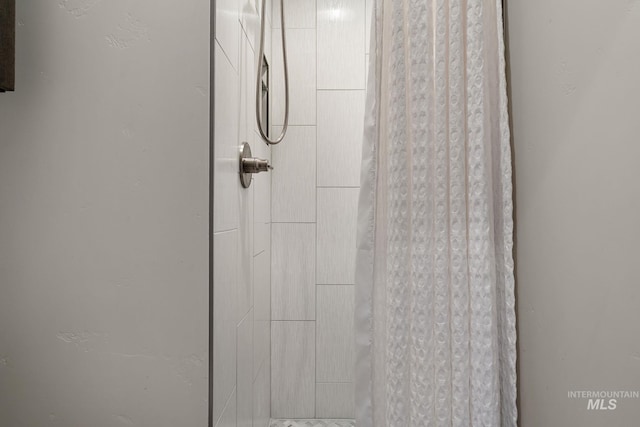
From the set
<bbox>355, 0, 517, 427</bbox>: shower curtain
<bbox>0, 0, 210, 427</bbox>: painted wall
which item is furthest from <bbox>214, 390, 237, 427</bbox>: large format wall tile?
<bbox>355, 0, 517, 427</bbox>: shower curtain

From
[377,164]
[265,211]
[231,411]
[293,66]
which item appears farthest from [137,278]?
[293,66]

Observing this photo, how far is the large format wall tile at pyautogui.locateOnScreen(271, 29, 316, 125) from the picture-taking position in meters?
1.75

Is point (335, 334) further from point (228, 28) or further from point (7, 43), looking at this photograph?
point (7, 43)

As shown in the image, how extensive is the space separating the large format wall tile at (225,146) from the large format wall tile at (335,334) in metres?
0.77

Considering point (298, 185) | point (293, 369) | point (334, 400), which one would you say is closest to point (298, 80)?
point (298, 185)

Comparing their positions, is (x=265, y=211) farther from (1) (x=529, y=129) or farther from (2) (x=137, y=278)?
(1) (x=529, y=129)

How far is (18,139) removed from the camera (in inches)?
32.4

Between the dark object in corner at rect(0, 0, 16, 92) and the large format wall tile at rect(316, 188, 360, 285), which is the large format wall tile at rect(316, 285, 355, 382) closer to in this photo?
the large format wall tile at rect(316, 188, 360, 285)

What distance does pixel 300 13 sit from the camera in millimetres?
1760

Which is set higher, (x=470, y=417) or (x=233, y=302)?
(x=233, y=302)

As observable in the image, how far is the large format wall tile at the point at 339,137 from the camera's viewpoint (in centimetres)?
176

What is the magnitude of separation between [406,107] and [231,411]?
0.80m

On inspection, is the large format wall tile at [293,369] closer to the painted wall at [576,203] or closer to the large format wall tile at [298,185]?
the large format wall tile at [298,185]

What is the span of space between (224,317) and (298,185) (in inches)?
35.3
